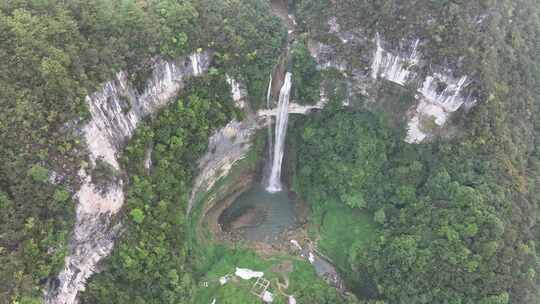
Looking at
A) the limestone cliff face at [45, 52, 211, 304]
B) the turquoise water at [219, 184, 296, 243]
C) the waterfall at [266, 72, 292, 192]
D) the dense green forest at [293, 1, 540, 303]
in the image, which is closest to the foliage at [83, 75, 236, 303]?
the limestone cliff face at [45, 52, 211, 304]

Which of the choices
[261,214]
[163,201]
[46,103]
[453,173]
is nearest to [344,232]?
[261,214]

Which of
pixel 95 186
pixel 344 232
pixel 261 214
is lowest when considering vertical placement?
pixel 261 214

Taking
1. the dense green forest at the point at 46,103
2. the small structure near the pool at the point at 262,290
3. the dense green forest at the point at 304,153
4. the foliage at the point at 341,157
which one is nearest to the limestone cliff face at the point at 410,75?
the dense green forest at the point at 304,153

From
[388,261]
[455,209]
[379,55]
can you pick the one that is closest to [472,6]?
[379,55]

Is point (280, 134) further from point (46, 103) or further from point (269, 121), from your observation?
point (46, 103)

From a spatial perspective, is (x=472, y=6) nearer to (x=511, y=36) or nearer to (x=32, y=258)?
(x=511, y=36)
